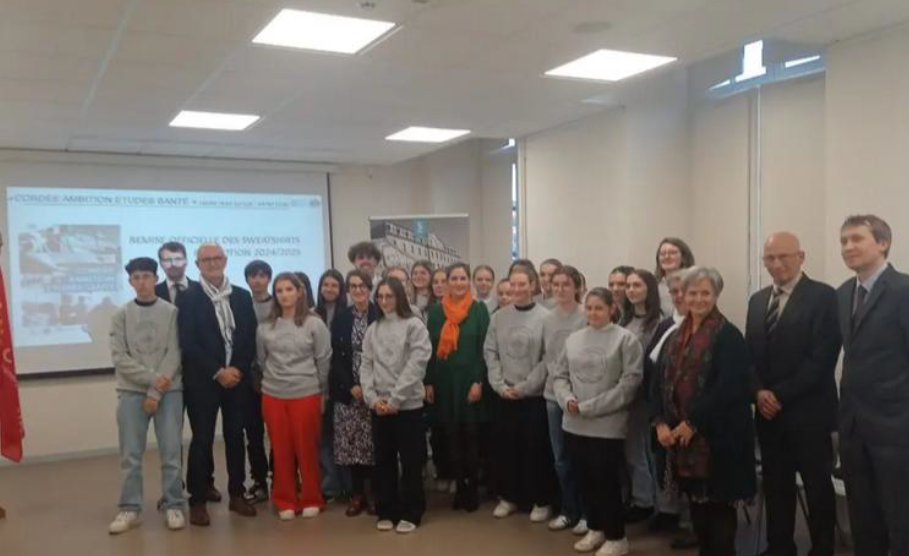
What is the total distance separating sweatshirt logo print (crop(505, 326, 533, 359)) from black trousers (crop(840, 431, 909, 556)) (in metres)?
1.67

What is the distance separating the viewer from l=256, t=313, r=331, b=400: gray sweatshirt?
436 cm

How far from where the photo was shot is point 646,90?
5.57 metres

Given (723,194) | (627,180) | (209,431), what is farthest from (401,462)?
(723,194)

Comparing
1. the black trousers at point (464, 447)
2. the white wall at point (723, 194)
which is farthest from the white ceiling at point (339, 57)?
the black trousers at point (464, 447)

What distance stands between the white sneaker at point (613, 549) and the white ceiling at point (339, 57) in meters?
2.57

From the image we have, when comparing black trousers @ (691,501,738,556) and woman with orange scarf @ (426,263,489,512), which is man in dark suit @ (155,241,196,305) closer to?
woman with orange scarf @ (426,263,489,512)

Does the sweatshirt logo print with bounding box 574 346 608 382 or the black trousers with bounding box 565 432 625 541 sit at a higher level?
the sweatshirt logo print with bounding box 574 346 608 382

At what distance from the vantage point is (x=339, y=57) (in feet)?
12.8

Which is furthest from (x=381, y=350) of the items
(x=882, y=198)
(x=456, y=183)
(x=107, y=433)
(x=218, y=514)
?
(x=456, y=183)

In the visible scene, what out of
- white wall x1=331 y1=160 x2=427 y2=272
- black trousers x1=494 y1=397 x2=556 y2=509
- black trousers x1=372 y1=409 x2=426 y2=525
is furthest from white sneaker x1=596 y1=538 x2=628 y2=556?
white wall x1=331 y1=160 x2=427 y2=272

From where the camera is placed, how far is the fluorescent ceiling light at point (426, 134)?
6145mm

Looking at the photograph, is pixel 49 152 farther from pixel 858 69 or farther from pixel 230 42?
pixel 858 69

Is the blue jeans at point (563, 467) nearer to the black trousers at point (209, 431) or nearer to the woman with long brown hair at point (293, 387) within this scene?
the woman with long brown hair at point (293, 387)

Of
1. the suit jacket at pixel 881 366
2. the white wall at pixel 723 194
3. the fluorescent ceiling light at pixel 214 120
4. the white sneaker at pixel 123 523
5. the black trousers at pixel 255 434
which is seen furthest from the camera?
the white wall at pixel 723 194
